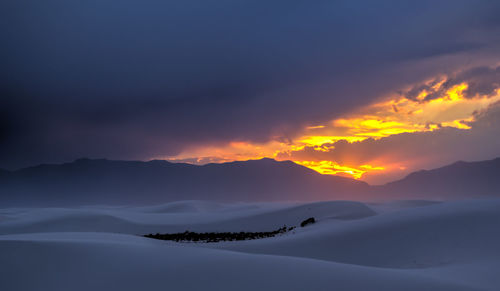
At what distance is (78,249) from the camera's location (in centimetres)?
735

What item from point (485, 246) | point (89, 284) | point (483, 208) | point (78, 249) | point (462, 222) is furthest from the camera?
point (483, 208)

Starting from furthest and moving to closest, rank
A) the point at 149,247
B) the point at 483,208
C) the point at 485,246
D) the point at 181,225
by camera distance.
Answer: the point at 181,225 < the point at 483,208 < the point at 485,246 < the point at 149,247

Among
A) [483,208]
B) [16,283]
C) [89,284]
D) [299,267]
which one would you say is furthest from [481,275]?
[16,283]

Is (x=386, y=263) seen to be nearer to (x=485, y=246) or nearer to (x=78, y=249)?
(x=485, y=246)

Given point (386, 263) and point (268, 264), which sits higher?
point (268, 264)

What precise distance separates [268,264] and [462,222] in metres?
7.95

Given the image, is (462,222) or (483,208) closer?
(462,222)

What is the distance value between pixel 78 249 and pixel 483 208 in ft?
38.5

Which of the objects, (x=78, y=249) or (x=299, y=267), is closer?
(x=299, y=267)

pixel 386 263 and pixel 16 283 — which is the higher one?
pixel 16 283

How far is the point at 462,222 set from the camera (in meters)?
11.6

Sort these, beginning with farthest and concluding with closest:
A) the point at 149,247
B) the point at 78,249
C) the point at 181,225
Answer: the point at 181,225
the point at 149,247
the point at 78,249

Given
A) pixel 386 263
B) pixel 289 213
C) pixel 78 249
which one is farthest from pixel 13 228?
pixel 386 263

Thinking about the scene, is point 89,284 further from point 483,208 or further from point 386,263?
point 483,208
